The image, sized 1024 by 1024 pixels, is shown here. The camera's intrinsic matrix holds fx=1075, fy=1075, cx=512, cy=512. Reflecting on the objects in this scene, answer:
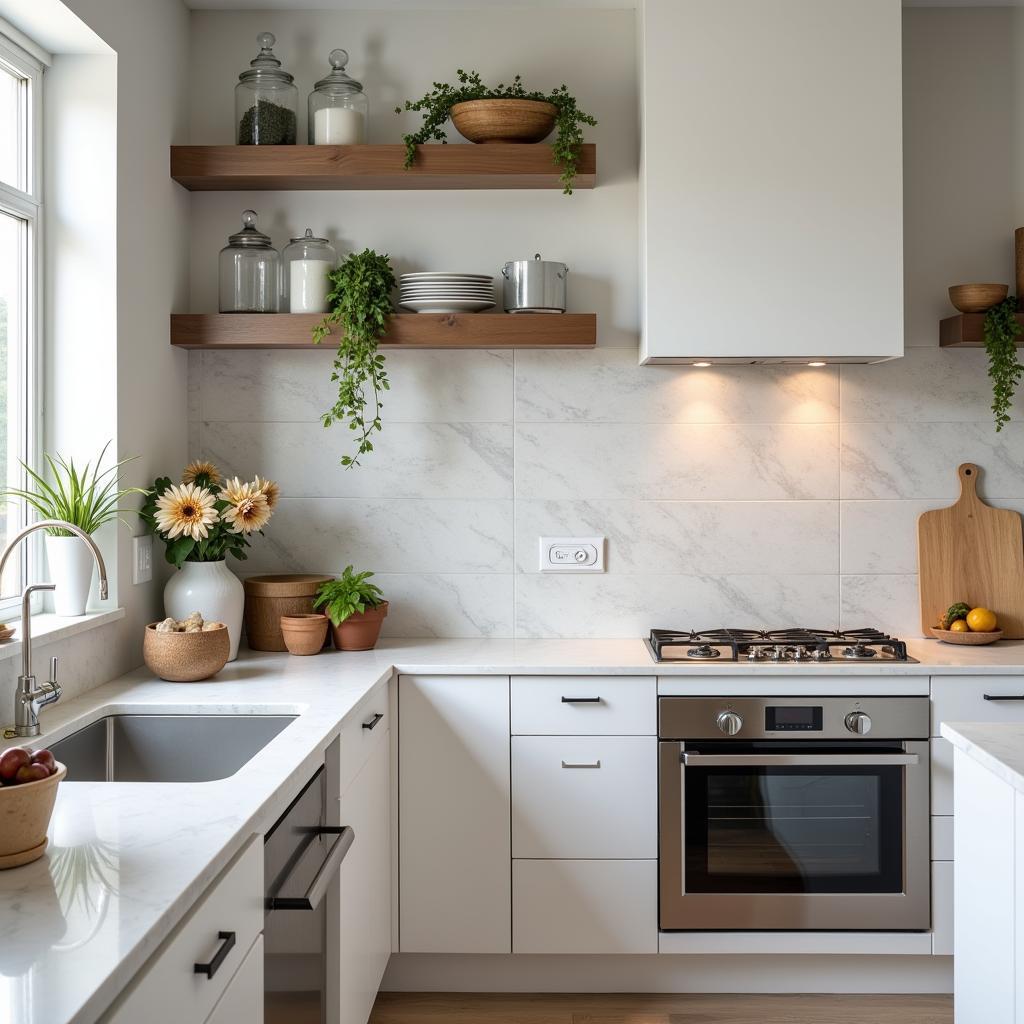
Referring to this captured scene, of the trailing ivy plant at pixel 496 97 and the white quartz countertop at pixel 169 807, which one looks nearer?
the white quartz countertop at pixel 169 807

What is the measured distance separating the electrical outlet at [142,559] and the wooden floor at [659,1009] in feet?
4.21

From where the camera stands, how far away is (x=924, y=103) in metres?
3.21

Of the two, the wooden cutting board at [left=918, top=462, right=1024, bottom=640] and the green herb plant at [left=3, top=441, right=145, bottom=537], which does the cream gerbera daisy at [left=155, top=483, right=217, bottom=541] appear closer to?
the green herb plant at [left=3, top=441, right=145, bottom=537]

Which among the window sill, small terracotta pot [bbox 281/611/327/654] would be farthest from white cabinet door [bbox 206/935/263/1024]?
small terracotta pot [bbox 281/611/327/654]

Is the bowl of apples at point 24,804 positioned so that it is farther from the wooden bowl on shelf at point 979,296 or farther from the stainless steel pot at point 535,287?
the wooden bowl on shelf at point 979,296

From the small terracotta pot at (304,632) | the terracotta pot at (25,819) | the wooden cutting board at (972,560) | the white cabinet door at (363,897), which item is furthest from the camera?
the wooden cutting board at (972,560)

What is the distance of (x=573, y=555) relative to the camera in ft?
10.6

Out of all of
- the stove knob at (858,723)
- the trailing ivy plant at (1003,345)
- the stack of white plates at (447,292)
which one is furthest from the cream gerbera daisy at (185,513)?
the trailing ivy plant at (1003,345)

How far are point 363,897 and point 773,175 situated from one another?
2099 millimetres

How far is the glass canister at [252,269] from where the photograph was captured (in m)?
3.09

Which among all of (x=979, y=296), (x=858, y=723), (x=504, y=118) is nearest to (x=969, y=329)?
(x=979, y=296)

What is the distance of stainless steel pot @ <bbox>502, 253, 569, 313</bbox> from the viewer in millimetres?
3010

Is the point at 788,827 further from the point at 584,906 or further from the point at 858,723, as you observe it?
the point at 584,906

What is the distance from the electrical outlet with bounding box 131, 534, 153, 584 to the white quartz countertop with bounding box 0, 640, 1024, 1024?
0.27 metres
